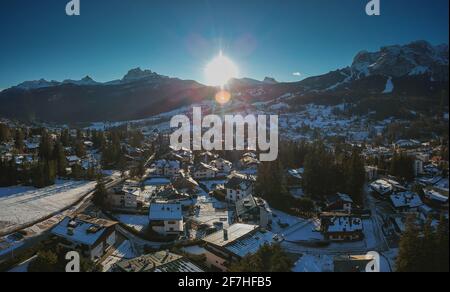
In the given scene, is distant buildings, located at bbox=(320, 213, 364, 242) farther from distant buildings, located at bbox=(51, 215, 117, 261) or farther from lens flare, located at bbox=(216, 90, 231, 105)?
lens flare, located at bbox=(216, 90, 231, 105)

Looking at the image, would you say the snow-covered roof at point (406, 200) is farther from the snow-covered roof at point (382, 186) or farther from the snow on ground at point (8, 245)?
the snow on ground at point (8, 245)

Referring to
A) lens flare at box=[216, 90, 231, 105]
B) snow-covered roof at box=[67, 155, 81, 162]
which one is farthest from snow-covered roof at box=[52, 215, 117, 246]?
lens flare at box=[216, 90, 231, 105]

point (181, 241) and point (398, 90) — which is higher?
point (398, 90)

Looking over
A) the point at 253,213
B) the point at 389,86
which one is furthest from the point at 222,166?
the point at 389,86

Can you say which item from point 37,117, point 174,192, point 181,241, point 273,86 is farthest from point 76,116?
point 181,241
